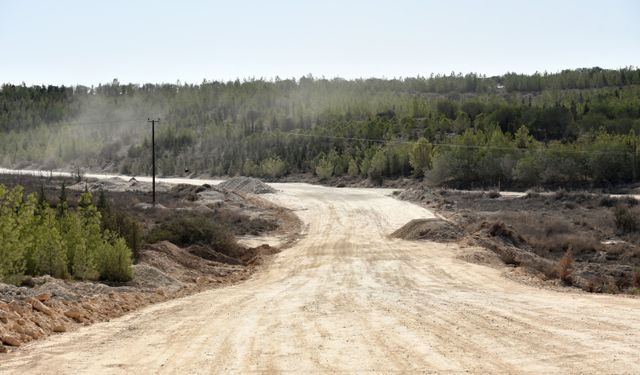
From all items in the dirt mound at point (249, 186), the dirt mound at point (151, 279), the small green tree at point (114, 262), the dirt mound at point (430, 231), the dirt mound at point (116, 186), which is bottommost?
the dirt mound at point (116, 186)

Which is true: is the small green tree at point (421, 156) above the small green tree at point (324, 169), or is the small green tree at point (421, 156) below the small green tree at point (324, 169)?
above

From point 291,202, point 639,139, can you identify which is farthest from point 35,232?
point 639,139

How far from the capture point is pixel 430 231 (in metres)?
42.4

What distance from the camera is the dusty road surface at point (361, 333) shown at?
11734 mm

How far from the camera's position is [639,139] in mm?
86000

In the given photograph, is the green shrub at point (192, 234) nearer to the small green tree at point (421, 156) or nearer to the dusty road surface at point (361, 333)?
the dusty road surface at point (361, 333)

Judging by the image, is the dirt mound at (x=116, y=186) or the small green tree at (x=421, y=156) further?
the small green tree at (x=421, y=156)

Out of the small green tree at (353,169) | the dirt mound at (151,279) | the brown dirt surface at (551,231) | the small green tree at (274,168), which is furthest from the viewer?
the small green tree at (274,168)

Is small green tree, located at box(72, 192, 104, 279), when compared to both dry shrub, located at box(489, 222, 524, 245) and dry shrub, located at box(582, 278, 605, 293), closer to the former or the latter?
dry shrub, located at box(582, 278, 605, 293)

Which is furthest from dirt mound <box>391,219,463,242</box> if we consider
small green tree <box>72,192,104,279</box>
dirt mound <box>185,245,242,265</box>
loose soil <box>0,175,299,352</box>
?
small green tree <box>72,192,104,279</box>

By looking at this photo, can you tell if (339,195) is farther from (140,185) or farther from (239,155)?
(239,155)

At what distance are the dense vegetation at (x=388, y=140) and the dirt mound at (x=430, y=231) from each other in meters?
41.2

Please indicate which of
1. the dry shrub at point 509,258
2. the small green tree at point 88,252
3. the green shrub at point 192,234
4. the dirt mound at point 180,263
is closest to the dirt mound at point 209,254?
the dirt mound at point 180,263

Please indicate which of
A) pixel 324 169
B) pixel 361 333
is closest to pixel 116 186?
pixel 324 169
